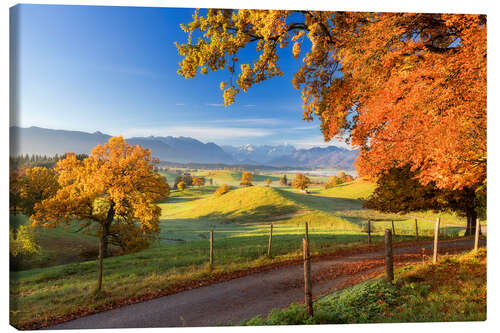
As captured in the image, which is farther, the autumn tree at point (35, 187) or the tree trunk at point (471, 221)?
the tree trunk at point (471, 221)

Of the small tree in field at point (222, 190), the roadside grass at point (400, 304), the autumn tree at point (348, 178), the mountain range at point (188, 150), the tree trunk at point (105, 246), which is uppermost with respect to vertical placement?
the mountain range at point (188, 150)

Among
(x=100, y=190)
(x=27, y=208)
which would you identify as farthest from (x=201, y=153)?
(x=27, y=208)

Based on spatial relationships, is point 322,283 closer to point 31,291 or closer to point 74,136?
point 31,291

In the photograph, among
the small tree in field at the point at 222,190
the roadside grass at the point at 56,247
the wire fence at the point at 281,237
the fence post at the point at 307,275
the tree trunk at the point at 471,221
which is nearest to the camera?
the fence post at the point at 307,275

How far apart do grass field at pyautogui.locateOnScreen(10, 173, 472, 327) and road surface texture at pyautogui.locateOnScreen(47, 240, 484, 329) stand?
1.63ft

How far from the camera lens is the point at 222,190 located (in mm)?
9828

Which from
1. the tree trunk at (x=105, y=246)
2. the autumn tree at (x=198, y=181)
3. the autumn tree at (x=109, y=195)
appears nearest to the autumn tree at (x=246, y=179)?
the autumn tree at (x=198, y=181)

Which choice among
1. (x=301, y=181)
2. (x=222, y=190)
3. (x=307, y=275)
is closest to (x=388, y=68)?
(x=307, y=275)

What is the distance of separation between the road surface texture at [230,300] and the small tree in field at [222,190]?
3701mm

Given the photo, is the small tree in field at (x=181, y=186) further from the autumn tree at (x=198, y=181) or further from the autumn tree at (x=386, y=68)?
the autumn tree at (x=386, y=68)

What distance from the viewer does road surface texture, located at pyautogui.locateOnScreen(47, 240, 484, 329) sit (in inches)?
197

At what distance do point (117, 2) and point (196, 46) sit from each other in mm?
2154

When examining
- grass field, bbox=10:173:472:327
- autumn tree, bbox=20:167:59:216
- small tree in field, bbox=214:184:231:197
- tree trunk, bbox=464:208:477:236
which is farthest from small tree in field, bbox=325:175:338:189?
autumn tree, bbox=20:167:59:216

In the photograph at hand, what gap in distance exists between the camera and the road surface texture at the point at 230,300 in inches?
197
